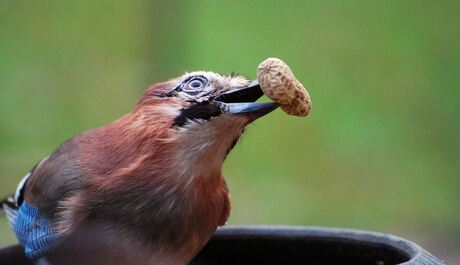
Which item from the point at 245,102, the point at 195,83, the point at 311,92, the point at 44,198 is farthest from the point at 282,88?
the point at 311,92

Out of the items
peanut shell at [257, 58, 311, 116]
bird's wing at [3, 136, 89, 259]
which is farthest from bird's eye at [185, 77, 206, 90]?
bird's wing at [3, 136, 89, 259]

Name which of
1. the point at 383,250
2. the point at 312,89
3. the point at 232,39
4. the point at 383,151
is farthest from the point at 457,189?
the point at 383,250

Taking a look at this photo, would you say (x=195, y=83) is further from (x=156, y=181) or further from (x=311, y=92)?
(x=311, y=92)

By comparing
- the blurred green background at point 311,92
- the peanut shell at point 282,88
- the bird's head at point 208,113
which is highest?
the peanut shell at point 282,88

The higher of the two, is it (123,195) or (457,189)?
(123,195)

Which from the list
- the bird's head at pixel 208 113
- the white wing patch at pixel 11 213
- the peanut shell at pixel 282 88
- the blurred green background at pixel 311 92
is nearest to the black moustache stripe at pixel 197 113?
the bird's head at pixel 208 113

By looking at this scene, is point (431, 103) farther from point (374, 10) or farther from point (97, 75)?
point (97, 75)

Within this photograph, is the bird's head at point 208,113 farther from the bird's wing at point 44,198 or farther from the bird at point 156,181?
the bird's wing at point 44,198
